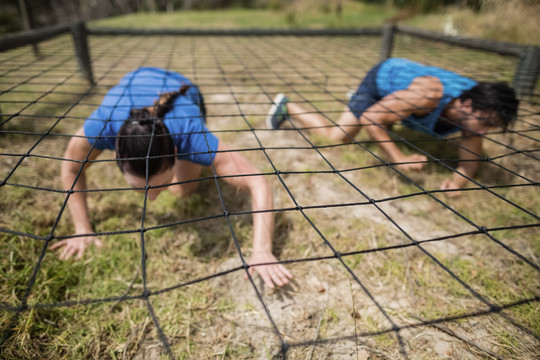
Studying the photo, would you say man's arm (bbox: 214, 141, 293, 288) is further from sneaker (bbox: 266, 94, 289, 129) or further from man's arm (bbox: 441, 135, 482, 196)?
man's arm (bbox: 441, 135, 482, 196)

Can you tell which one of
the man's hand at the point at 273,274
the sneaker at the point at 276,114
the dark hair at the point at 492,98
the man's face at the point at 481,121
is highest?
the dark hair at the point at 492,98

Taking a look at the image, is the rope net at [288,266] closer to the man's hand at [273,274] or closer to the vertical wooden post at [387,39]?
the man's hand at [273,274]

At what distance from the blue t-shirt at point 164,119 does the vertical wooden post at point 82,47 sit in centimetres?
119

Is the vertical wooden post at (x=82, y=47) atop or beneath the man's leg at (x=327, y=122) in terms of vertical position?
atop

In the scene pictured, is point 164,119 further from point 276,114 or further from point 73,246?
point 276,114

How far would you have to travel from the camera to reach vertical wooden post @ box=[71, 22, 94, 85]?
2.17 m

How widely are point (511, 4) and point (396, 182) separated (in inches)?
130

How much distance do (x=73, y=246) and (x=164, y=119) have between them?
20.7 inches

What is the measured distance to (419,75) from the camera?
1517 millimetres

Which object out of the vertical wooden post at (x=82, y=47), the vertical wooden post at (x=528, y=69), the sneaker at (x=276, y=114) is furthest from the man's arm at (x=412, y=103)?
the vertical wooden post at (x=82, y=47)

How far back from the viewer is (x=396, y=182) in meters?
1.48

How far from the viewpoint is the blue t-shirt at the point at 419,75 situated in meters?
1.39

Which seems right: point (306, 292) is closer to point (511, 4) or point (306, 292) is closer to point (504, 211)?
point (504, 211)

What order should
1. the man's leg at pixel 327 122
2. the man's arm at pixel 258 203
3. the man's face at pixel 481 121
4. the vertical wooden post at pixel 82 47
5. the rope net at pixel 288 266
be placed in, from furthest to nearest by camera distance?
the vertical wooden post at pixel 82 47 < the man's leg at pixel 327 122 < the man's face at pixel 481 121 < the man's arm at pixel 258 203 < the rope net at pixel 288 266
